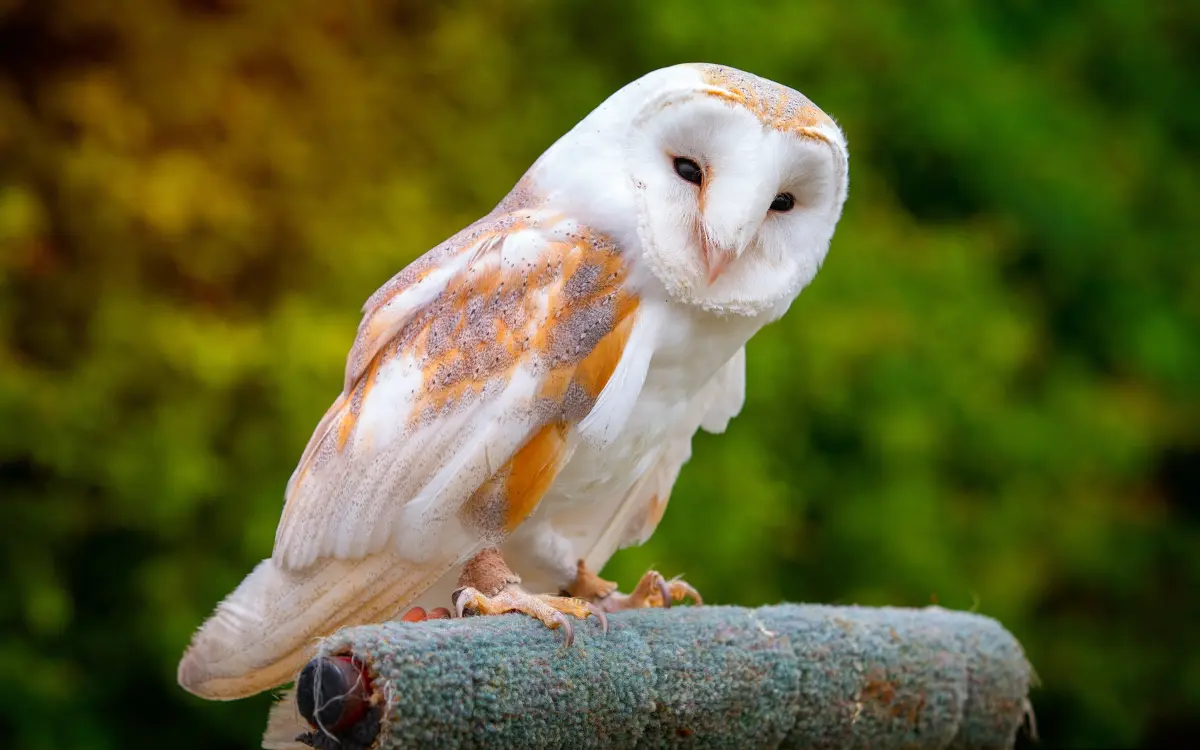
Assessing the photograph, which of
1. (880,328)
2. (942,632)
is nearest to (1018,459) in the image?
→ (880,328)

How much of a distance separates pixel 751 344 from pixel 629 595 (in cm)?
118

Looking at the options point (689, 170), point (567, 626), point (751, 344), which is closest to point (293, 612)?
point (567, 626)

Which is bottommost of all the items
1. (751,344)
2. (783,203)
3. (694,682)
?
(751,344)

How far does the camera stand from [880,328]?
2.79 metres

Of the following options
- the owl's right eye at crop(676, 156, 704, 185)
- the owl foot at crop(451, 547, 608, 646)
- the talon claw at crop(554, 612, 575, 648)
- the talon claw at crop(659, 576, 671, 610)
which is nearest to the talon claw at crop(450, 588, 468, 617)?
the owl foot at crop(451, 547, 608, 646)

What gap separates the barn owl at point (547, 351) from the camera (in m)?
1.21

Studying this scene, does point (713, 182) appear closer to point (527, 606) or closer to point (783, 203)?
point (783, 203)

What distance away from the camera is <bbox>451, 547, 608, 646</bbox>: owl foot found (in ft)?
3.94

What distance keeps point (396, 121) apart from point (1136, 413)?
2.24m

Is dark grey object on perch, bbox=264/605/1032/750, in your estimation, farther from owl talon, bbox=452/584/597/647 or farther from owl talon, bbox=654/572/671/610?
owl talon, bbox=654/572/671/610

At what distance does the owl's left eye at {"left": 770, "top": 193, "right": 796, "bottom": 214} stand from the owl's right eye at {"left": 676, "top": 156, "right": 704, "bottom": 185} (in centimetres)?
9

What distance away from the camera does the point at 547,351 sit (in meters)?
1.22

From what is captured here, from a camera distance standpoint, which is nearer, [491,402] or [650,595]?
[491,402]

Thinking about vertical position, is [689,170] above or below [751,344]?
above
